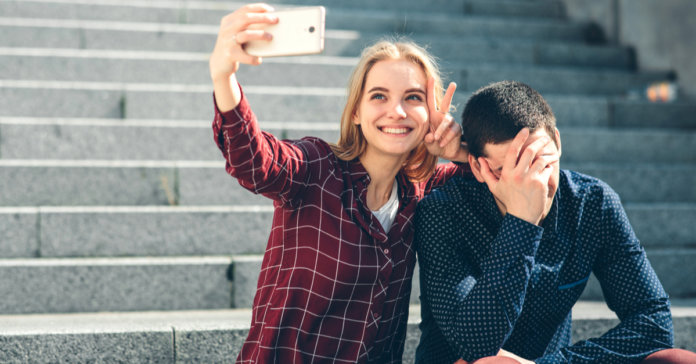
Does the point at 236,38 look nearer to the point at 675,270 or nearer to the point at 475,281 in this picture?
the point at 475,281

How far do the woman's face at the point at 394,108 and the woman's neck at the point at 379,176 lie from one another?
0.03 meters

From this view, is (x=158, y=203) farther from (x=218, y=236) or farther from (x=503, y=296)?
(x=503, y=296)

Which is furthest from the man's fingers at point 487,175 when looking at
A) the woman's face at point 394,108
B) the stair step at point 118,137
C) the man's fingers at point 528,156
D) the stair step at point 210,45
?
the stair step at point 210,45

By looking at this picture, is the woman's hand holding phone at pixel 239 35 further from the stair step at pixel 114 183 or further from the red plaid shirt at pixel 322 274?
the stair step at pixel 114 183

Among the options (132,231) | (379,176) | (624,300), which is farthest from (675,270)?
(132,231)

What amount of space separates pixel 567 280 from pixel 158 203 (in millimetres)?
2146

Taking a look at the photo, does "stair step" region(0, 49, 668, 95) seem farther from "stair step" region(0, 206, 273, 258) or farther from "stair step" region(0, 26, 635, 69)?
"stair step" region(0, 206, 273, 258)

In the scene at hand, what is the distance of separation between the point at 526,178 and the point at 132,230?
198cm

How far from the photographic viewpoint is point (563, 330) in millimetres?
2186

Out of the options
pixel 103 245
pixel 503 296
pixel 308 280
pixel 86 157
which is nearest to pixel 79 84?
pixel 86 157

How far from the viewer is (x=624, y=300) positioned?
2.08m

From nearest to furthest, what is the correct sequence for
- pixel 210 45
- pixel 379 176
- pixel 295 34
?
pixel 295 34, pixel 379 176, pixel 210 45

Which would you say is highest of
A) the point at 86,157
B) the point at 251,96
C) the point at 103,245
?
the point at 251,96

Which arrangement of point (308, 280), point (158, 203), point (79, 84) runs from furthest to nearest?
point (79, 84) < point (158, 203) < point (308, 280)
